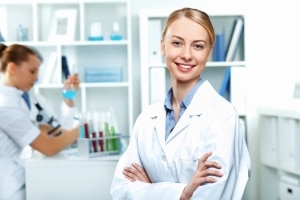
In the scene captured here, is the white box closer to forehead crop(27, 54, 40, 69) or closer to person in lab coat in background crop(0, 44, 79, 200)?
person in lab coat in background crop(0, 44, 79, 200)

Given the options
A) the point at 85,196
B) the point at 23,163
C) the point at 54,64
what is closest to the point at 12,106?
the point at 23,163

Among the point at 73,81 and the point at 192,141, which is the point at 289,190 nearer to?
the point at 192,141

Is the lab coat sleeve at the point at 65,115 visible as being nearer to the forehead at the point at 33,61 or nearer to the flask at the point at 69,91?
the flask at the point at 69,91

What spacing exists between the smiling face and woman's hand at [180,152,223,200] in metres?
0.26

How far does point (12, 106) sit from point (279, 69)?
6.43 ft

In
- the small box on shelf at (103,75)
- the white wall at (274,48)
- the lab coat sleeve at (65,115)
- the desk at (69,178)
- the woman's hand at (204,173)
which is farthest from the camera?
the small box on shelf at (103,75)

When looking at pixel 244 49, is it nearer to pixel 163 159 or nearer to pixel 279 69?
pixel 279 69

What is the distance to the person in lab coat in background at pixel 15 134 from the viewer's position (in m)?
2.35

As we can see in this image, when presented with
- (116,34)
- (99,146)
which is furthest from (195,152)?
(116,34)

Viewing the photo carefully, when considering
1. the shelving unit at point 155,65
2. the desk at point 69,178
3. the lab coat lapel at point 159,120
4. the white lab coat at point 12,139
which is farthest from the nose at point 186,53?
the shelving unit at point 155,65

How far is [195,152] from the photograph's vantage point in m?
1.36

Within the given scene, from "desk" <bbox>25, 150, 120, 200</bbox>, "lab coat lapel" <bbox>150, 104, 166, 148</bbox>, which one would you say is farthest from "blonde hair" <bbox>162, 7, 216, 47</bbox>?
"desk" <bbox>25, 150, 120, 200</bbox>

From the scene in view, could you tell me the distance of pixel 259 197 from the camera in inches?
126

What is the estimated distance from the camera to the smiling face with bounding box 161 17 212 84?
136 centimetres
